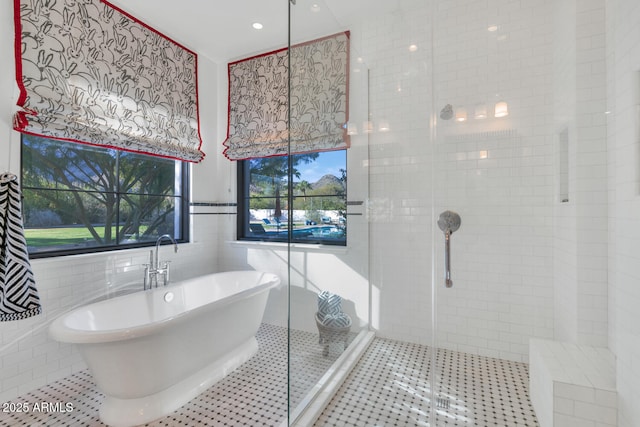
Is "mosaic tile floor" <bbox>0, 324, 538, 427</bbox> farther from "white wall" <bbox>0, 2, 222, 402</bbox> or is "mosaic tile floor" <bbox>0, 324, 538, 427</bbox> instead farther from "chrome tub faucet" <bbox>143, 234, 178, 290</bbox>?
"chrome tub faucet" <bbox>143, 234, 178, 290</bbox>

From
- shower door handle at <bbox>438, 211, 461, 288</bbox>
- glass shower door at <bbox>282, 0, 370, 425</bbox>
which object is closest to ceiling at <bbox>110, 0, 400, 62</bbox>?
glass shower door at <bbox>282, 0, 370, 425</bbox>

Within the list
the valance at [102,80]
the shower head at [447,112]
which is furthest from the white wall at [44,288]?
the shower head at [447,112]

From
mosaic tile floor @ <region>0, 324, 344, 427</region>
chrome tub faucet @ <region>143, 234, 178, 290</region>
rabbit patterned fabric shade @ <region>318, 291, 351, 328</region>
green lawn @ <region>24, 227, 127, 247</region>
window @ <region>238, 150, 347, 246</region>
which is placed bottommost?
mosaic tile floor @ <region>0, 324, 344, 427</region>

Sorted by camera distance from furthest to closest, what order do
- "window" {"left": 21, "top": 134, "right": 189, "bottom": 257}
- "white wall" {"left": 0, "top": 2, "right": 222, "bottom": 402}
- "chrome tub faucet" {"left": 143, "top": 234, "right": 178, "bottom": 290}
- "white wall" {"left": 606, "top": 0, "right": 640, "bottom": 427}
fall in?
"chrome tub faucet" {"left": 143, "top": 234, "right": 178, "bottom": 290}, "window" {"left": 21, "top": 134, "right": 189, "bottom": 257}, "white wall" {"left": 0, "top": 2, "right": 222, "bottom": 402}, "white wall" {"left": 606, "top": 0, "right": 640, "bottom": 427}

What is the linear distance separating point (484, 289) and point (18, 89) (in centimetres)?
349

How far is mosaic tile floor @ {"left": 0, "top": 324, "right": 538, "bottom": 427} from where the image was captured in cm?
174

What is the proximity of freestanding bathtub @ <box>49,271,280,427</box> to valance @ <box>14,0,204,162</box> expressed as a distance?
1.34m

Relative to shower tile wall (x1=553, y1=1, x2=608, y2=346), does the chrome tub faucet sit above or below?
below

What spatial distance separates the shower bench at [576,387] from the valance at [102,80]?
11.1ft

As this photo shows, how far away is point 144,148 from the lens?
9.14ft

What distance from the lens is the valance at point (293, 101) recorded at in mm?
1918

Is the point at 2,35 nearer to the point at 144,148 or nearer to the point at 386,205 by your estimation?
the point at 144,148

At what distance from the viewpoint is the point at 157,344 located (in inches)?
69.7

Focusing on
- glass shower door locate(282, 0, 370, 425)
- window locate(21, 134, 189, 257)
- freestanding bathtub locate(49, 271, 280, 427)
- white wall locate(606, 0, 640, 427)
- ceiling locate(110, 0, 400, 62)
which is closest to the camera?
white wall locate(606, 0, 640, 427)
